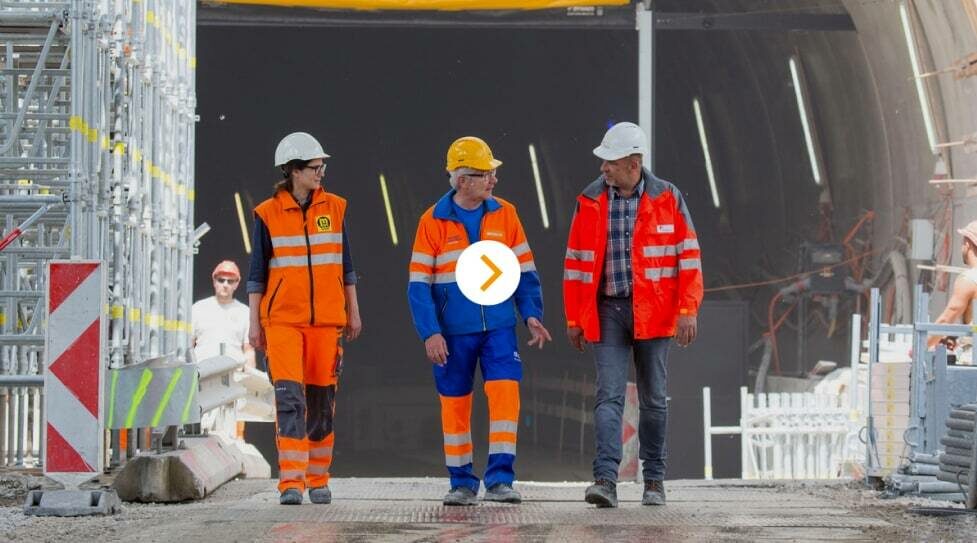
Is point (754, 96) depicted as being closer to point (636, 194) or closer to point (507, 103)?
point (507, 103)

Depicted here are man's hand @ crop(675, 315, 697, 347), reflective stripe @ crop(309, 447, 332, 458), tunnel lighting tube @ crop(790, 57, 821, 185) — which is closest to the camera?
man's hand @ crop(675, 315, 697, 347)

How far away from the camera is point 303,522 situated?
26.4 ft

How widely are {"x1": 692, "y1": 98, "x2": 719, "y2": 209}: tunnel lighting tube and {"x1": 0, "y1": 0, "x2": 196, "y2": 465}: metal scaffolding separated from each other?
12.7m

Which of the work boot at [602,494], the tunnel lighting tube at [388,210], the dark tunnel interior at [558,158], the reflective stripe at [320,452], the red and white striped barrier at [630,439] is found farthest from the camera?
the tunnel lighting tube at [388,210]

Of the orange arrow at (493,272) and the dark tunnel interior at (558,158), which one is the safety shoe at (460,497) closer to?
the orange arrow at (493,272)

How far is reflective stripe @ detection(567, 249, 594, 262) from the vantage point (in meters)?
9.14

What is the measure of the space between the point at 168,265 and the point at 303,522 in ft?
14.2

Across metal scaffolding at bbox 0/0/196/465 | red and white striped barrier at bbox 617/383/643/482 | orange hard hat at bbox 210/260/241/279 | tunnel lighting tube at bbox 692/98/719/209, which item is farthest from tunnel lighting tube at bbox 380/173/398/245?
metal scaffolding at bbox 0/0/196/465

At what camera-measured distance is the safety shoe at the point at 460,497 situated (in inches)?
359

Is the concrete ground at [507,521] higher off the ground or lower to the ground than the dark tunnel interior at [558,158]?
lower

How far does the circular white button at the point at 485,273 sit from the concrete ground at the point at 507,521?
39.8 inches

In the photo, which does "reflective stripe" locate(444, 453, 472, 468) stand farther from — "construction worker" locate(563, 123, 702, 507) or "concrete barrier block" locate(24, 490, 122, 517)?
"concrete barrier block" locate(24, 490, 122, 517)

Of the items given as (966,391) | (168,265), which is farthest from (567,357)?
(966,391)

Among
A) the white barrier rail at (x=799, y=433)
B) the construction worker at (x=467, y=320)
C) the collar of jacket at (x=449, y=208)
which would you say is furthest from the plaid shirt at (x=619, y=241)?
the white barrier rail at (x=799, y=433)
